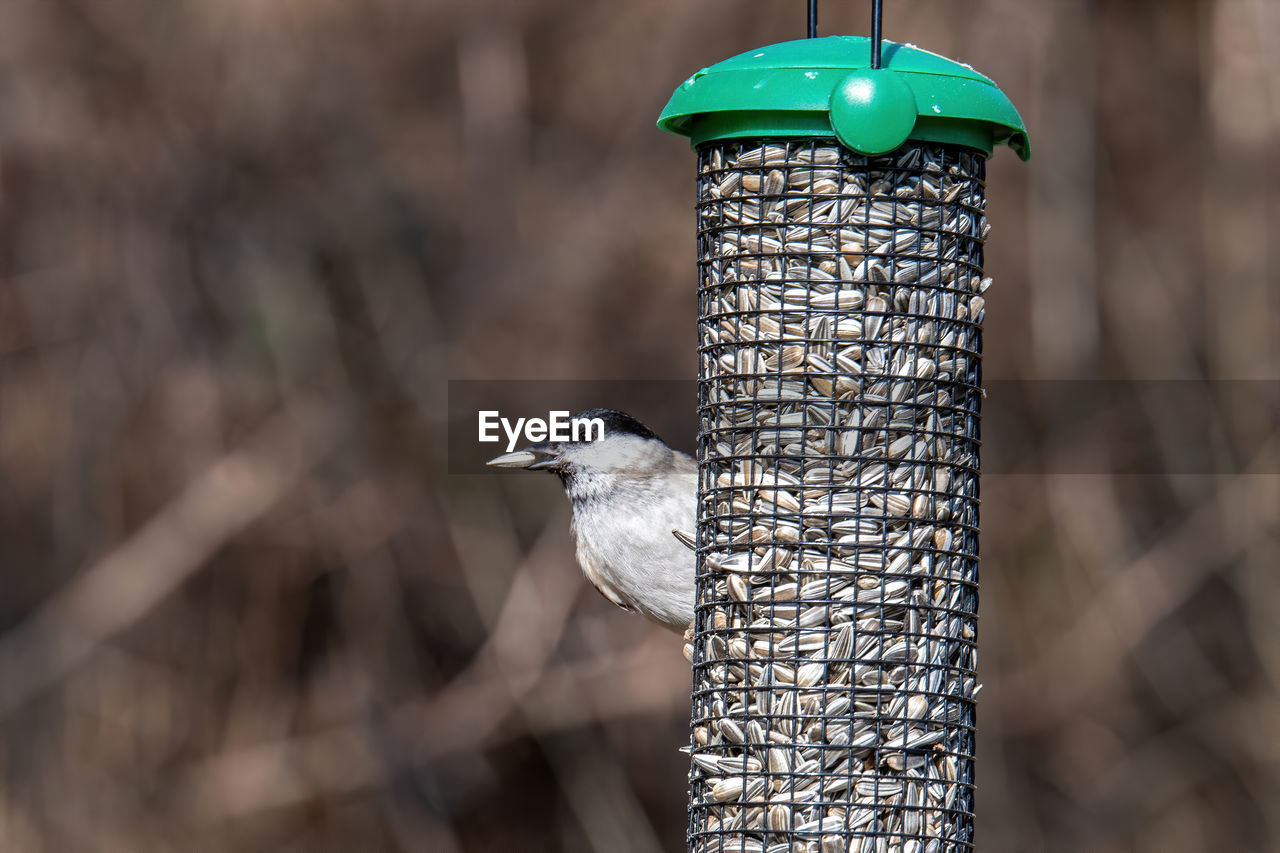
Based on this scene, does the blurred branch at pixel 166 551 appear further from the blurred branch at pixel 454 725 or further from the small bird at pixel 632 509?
the small bird at pixel 632 509

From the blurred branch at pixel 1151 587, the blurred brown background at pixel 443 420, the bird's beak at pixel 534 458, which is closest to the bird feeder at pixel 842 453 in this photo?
the bird's beak at pixel 534 458

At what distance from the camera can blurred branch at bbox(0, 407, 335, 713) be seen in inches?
465

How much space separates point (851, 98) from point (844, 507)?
1.07 meters

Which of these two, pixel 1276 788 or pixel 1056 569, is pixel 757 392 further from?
pixel 1276 788

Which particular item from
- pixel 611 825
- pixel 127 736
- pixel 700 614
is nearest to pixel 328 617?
pixel 127 736

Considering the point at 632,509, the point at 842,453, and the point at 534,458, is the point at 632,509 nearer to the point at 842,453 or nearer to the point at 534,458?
the point at 534,458

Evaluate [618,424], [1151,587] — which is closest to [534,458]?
[618,424]

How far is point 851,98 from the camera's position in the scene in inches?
191

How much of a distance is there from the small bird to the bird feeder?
4.46 ft

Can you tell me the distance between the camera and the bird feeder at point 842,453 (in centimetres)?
496

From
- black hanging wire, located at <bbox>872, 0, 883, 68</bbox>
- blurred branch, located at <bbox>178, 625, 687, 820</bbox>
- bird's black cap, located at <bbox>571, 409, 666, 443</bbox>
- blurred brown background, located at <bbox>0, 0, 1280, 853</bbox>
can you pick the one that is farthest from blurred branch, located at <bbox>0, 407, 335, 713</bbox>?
black hanging wire, located at <bbox>872, 0, 883, 68</bbox>

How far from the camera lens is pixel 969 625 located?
523cm

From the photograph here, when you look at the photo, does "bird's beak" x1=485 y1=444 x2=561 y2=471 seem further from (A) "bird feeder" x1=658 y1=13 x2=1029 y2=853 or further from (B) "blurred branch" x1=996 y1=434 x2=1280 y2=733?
(B) "blurred branch" x1=996 y1=434 x2=1280 y2=733

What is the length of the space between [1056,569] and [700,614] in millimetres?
7281
